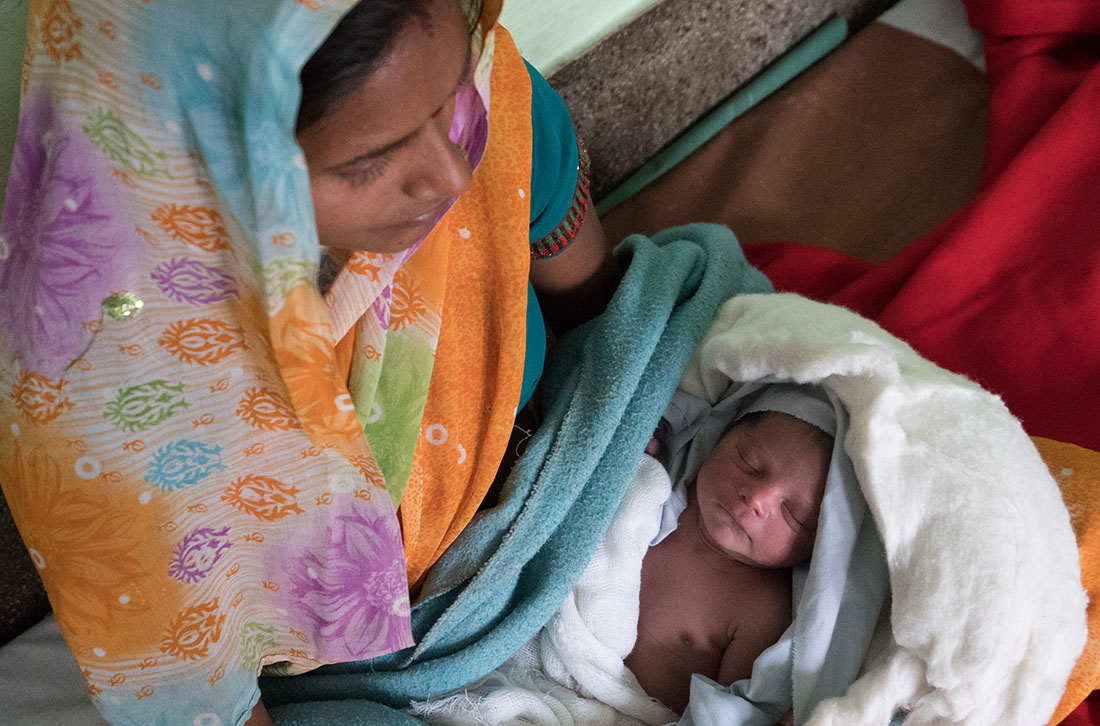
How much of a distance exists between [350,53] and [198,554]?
1.43 feet

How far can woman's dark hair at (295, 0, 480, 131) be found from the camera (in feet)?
1.62

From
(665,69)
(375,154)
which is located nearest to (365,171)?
(375,154)

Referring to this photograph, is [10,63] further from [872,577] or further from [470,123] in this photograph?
[872,577]

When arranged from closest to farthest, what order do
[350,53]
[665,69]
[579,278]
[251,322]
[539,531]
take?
1. [350,53]
2. [251,322]
3. [539,531]
4. [579,278]
5. [665,69]

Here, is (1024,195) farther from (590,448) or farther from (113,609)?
(113,609)

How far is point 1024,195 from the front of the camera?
127 centimetres

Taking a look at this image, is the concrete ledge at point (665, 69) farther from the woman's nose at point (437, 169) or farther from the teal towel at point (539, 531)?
the woman's nose at point (437, 169)

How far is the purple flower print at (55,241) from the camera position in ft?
1.77

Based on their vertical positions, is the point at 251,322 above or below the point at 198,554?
above

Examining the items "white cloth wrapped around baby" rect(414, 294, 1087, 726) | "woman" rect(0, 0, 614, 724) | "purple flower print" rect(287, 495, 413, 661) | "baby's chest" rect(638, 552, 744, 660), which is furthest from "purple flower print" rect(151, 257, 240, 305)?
"baby's chest" rect(638, 552, 744, 660)

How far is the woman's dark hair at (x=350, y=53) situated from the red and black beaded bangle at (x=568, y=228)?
19.3 inches

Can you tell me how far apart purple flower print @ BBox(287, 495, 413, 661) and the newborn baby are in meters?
0.36

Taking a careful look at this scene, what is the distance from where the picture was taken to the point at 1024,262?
1.25 m

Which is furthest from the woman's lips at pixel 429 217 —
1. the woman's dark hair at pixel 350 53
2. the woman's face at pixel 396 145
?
the woman's dark hair at pixel 350 53
